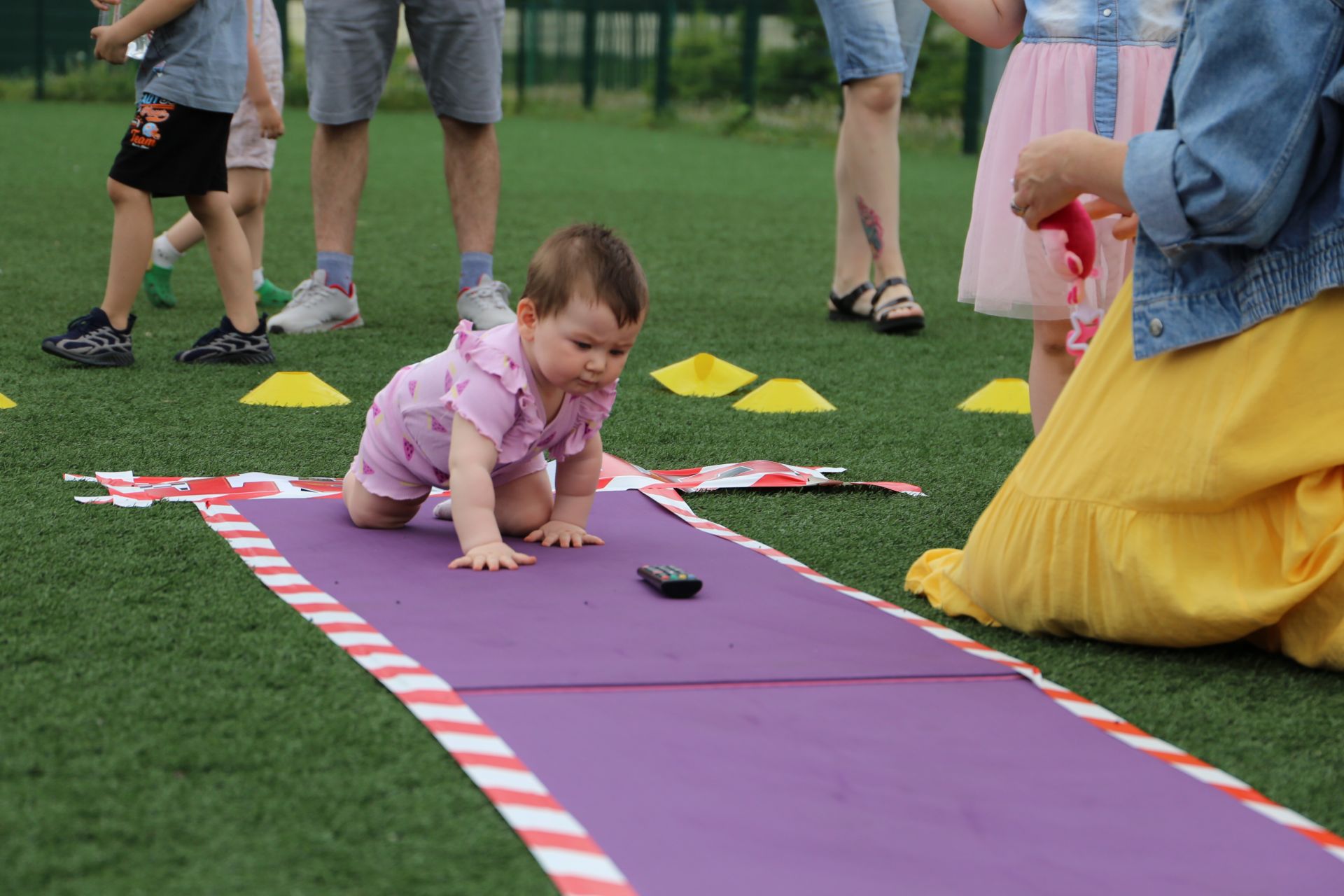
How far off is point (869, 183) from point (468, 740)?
12.5 feet

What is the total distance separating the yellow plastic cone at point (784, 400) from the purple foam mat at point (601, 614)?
1118 mm

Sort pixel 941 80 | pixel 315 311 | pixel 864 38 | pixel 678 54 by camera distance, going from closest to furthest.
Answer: pixel 315 311, pixel 864 38, pixel 941 80, pixel 678 54

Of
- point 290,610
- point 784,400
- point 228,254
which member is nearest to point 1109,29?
point 784,400

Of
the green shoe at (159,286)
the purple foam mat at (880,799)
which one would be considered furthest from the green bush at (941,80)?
the purple foam mat at (880,799)

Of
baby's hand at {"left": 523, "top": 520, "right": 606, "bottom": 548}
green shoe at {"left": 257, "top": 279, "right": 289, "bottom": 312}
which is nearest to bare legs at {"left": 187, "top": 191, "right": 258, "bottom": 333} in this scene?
green shoe at {"left": 257, "top": 279, "right": 289, "bottom": 312}

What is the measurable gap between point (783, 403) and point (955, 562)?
4.83 ft

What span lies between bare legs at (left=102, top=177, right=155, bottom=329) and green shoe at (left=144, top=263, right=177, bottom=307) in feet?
3.70

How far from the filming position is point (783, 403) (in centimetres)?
380

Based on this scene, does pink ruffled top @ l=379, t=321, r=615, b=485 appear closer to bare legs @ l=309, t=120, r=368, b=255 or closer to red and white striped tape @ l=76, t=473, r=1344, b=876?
red and white striped tape @ l=76, t=473, r=1344, b=876

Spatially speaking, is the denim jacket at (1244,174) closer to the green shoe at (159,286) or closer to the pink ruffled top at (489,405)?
the pink ruffled top at (489,405)

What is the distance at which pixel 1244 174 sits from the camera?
195cm

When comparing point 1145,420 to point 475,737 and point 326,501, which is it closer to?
point 475,737

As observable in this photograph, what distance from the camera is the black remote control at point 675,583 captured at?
229 centimetres

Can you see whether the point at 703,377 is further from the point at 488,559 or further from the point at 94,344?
the point at 488,559
